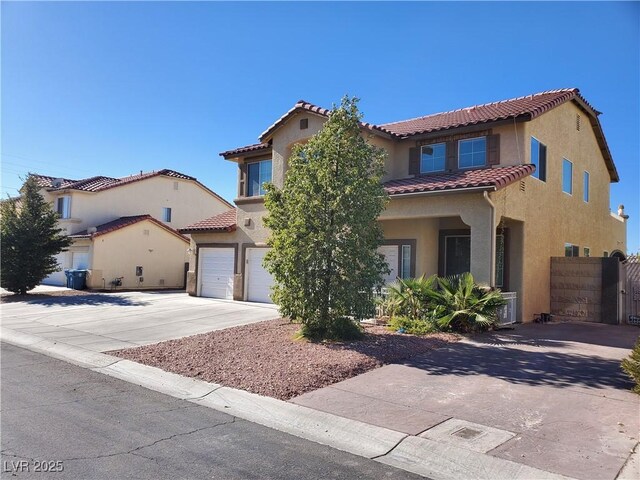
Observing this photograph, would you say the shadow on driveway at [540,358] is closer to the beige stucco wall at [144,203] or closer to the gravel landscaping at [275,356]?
the gravel landscaping at [275,356]

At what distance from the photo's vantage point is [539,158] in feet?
52.9

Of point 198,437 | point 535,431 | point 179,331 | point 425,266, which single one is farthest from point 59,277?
point 535,431

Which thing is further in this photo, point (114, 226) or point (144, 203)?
point (144, 203)

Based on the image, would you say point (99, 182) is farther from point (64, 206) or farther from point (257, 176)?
point (257, 176)

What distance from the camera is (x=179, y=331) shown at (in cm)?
1289

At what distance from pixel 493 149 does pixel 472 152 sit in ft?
2.43

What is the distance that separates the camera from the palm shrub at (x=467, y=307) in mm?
12023

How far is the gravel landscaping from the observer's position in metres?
7.94

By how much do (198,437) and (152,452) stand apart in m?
0.62

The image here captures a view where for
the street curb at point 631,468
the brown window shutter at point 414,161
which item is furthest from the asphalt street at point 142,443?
the brown window shutter at point 414,161

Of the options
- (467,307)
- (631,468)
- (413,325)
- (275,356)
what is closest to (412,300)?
(413,325)

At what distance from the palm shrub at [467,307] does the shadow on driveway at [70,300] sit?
459 inches

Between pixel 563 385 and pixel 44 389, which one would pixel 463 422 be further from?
pixel 44 389

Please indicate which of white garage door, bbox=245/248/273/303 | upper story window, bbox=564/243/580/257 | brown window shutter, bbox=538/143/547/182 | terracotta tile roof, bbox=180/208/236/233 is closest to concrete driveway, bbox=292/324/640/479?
brown window shutter, bbox=538/143/547/182
